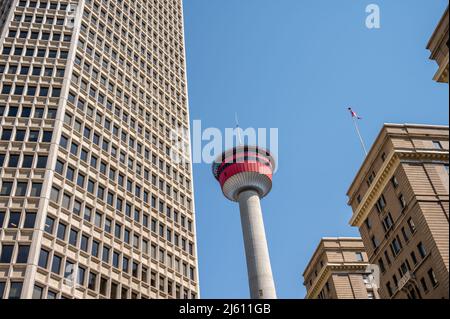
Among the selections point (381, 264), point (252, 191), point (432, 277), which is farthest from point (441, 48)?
point (252, 191)

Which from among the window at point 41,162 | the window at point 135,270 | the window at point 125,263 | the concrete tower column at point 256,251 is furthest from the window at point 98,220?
the concrete tower column at point 256,251

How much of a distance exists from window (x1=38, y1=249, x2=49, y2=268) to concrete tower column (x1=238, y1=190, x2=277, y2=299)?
4225cm

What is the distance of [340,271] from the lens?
7325cm

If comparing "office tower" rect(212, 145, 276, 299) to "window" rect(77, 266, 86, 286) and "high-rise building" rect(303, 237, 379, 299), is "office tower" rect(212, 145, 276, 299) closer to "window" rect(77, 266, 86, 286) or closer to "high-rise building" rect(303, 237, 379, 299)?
"high-rise building" rect(303, 237, 379, 299)

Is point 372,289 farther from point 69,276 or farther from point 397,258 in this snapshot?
point 69,276

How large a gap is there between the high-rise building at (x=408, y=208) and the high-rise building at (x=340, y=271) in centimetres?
1123

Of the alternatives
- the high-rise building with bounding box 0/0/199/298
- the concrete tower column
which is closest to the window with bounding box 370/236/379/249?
the high-rise building with bounding box 0/0/199/298

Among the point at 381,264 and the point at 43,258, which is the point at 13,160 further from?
the point at 381,264

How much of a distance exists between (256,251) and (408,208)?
3627 cm

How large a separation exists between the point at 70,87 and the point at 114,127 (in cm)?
715

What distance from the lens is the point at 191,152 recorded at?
7425 cm

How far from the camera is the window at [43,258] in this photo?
143 feet

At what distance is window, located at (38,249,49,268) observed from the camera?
143 ft

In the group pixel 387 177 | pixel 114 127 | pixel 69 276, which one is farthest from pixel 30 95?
pixel 387 177
